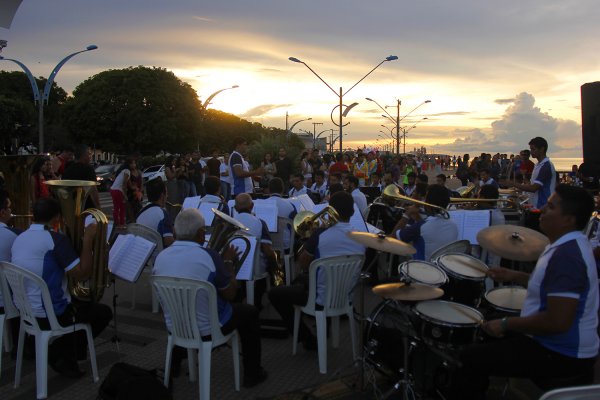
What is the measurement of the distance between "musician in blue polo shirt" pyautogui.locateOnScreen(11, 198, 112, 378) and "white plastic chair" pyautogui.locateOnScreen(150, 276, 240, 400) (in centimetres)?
75

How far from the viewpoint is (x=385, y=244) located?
3.55 meters

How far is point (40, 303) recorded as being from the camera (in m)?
3.98

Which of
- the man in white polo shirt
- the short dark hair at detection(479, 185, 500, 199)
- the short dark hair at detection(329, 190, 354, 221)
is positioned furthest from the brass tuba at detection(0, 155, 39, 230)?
the short dark hair at detection(479, 185, 500, 199)

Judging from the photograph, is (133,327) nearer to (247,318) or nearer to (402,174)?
(247,318)

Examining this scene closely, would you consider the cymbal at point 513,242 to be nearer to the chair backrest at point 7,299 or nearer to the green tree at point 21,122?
the chair backrest at point 7,299

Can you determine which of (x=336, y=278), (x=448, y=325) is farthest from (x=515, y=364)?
(x=336, y=278)

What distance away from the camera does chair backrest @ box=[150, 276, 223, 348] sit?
3.70 meters

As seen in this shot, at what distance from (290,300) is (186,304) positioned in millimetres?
1272

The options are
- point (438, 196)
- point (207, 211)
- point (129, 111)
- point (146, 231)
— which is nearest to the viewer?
point (438, 196)

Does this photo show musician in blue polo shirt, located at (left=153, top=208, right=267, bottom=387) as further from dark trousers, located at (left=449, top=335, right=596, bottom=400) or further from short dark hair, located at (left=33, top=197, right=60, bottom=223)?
dark trousers, located at (left=449, top=335, right=596, bottom=400)

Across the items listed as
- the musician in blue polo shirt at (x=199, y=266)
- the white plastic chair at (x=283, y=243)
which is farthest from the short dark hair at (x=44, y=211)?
the white plastic chair at (x=283, y=243)

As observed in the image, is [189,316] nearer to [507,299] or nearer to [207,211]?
[507,299]

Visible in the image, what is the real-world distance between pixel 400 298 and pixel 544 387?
3.23 ft

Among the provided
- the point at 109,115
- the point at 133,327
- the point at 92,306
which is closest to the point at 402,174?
the point at 133,327
